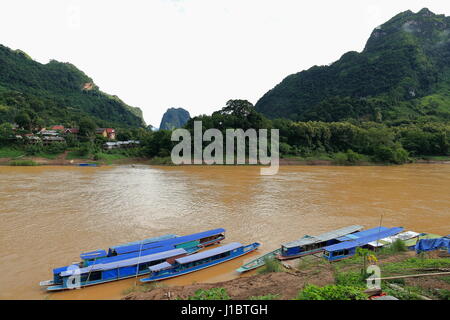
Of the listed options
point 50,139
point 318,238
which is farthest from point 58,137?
point 318,238

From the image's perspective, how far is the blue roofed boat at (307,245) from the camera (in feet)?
39.4

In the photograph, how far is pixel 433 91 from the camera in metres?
104

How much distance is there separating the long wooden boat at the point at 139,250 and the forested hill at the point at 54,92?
75662 millimetres

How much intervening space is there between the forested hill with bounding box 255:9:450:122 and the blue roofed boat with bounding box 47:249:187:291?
8840 centimetres

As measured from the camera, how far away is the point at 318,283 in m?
8.53

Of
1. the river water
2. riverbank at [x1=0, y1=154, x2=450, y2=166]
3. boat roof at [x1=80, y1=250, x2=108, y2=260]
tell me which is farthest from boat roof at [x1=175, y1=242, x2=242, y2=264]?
riverbank at [x1=0, y1=154, x2=450, y2=166]

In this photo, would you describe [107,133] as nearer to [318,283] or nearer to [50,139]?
[50,139]

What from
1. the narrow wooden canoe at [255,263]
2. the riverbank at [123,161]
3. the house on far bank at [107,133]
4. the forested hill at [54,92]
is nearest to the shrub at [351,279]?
the narrow wooden canoe at [255,263]

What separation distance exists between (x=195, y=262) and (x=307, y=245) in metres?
5.07

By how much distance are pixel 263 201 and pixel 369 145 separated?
45736mm

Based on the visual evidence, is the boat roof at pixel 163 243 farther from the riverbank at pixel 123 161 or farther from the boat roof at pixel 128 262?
the riverbank at pixel 123 161

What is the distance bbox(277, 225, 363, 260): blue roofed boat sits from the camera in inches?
Result: 472

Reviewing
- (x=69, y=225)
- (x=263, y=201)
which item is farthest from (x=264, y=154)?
(x=69, y=225)

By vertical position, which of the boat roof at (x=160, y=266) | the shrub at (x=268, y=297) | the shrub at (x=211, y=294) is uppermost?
the shrub at (x=268, y=297)
